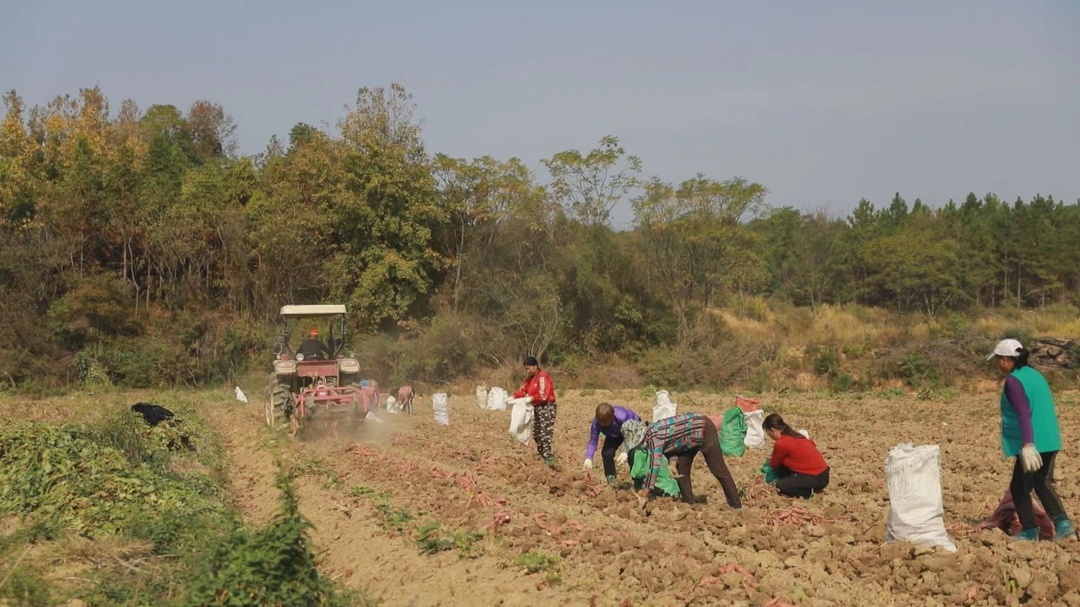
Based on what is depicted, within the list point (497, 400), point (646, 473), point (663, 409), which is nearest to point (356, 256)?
point (497, 400)

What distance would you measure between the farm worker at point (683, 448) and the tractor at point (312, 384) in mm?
6162

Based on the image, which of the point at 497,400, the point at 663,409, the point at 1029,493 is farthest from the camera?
the point at 497,400

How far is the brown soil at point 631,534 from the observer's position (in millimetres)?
5570

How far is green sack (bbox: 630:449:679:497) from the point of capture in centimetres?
837

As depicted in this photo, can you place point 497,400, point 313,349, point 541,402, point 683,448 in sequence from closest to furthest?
point 683,448, point 541,402, point 313,349, point 497,400

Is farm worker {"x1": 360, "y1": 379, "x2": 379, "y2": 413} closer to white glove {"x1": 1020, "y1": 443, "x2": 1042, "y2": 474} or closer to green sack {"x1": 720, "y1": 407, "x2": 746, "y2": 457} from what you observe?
green sack {"x1": 720, "y1": 407, "x2": 746, "y2": 457}

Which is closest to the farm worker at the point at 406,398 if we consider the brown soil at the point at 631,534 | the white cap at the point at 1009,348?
the brown soil at the point at 631,534

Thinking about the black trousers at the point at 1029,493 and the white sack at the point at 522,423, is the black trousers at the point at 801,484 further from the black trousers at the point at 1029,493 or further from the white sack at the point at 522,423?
the white sack at the point at 522,423

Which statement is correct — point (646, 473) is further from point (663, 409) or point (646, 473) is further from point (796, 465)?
point (663, 409)

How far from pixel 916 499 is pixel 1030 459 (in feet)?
2.58

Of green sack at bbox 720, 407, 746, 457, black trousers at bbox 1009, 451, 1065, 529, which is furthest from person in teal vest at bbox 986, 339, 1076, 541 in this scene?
green sack at bbox 720, 407, 746, 457

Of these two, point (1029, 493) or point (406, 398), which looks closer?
point (1029, 493)

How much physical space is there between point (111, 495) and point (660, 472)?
4.71m

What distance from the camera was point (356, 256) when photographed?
29.3 m
